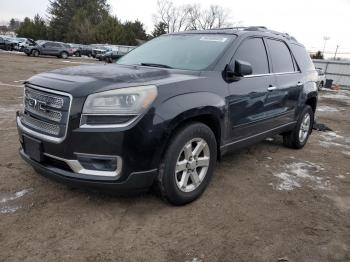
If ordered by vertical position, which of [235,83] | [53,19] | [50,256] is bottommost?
[50,256]

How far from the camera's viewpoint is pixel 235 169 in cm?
477

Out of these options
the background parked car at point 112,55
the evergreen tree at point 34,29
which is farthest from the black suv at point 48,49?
the evergreen tree at point 34,29

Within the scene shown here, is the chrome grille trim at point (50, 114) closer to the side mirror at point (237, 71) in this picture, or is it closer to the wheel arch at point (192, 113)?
the wheel arch at point (192, 113)

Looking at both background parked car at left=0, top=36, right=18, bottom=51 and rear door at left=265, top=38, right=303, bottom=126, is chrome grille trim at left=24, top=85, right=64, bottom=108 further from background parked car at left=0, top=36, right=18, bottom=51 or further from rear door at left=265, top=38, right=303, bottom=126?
background parked car at left=0, top=36, right=18, bottom=51

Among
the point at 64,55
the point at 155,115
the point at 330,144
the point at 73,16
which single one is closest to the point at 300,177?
the point at 330,144

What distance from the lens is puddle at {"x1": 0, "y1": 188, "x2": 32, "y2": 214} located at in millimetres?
3301

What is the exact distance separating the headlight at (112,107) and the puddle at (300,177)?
216 cm

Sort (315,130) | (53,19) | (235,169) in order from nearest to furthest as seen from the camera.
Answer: (235,169) < (315,130) < (53,19)

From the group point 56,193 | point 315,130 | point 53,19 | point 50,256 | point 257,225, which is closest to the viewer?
point 50,256

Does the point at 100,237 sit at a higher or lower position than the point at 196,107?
lower

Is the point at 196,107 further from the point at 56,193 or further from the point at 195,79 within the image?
the point at 56,193

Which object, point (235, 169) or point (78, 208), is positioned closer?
point (78, 208)

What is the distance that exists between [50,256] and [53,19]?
7919cm

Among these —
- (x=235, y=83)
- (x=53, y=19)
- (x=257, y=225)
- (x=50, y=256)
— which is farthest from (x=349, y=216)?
(x=53, y=19)
